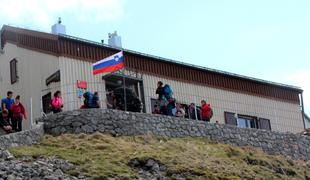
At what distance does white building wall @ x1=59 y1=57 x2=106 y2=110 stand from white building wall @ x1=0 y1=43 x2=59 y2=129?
50 cm

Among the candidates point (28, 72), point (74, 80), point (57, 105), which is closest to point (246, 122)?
point (74, 80)

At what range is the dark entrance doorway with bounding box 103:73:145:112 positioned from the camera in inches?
1150

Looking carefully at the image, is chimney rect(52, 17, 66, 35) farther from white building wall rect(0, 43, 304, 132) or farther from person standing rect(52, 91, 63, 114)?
person standing rect(52, 91, 63, 114)

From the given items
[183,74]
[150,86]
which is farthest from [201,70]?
[150,86]

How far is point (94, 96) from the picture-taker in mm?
28031

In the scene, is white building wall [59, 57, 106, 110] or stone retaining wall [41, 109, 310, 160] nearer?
stone retaining wall [41, 109, 310, 160]

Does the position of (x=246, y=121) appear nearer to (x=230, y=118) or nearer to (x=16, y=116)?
(x=230, y=118)

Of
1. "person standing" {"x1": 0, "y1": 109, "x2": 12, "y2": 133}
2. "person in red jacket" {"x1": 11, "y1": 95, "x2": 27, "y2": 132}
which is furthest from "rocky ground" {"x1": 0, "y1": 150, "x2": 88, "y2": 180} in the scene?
"person in red jacket" {"x1": 11, "y1": 95, "x2": 27, "y2": 132}

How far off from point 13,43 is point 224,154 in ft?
44.4

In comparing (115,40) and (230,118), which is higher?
(115,40)

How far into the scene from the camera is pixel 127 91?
96.1 feet

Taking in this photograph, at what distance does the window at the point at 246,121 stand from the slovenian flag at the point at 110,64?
8.35 metres

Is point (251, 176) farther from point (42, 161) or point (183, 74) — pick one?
point (183, 74)

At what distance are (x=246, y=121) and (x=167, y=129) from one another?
34.3 ft
